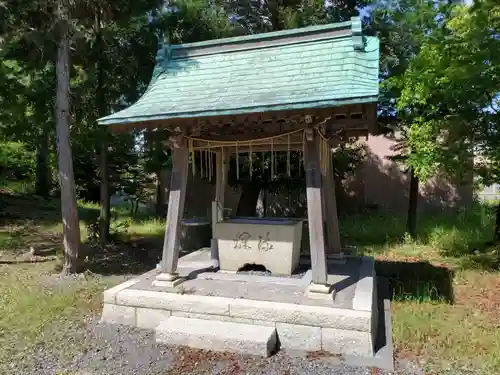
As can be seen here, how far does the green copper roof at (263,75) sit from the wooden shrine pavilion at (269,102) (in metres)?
0.01

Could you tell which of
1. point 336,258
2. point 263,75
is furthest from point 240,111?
point 336,258

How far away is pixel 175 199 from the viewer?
17.0 ft

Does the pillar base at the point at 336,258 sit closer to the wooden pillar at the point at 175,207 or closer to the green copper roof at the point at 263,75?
the wooden pillar at the point at 175,207

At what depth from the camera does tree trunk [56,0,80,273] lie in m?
6.75

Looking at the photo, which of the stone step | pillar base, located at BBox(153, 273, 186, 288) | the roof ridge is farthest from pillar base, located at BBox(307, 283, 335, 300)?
the roof ridge

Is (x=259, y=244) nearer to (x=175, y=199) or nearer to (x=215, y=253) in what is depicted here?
(x=215, y=253)

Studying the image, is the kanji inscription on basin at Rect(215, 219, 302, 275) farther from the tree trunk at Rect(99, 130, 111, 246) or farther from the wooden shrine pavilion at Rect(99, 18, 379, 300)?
the tree trunk at Rect(99, 130, 111, 246)

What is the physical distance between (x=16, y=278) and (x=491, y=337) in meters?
6.99

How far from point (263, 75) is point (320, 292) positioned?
2.78 metres

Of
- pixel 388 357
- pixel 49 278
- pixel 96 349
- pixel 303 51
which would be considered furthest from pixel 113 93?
pixel 388 357

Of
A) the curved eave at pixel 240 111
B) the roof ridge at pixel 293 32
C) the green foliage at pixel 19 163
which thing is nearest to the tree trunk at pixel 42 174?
the green foliage at pixel 19 163

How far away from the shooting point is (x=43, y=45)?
22.5ft

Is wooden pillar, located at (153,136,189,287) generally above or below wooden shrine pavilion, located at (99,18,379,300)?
below

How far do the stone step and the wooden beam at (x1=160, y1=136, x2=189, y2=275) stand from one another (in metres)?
0.89
